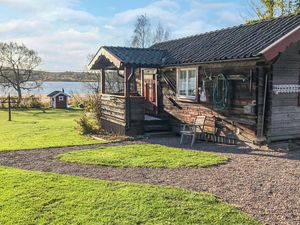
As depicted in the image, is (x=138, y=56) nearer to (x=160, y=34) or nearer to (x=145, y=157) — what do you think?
(x=145, y=157)

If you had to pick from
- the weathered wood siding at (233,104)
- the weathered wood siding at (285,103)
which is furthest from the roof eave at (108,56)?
the weathered wood siding at (285,103)

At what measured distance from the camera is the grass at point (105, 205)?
455 centimetres

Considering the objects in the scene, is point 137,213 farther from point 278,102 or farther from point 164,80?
point 164,80

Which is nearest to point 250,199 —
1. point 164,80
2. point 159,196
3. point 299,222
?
point 299,222

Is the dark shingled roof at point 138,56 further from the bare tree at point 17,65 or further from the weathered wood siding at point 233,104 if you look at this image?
the bare tree at point 17,65

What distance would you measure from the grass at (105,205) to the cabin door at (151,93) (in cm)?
802

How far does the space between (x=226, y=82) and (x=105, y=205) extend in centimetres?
639

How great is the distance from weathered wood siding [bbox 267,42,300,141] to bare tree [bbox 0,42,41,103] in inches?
1099

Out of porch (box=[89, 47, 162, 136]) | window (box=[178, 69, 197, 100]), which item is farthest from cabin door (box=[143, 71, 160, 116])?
window (box=[178, 69, 197, 100])

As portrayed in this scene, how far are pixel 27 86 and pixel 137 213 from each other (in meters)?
33.0

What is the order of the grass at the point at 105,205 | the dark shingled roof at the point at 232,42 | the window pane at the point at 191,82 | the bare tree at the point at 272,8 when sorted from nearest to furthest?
the grass at the point at 105,205 < the dark shingled roof at the point at 232,42 < the window pane at the point at 191,82 < the bare tree at the point at 272,8

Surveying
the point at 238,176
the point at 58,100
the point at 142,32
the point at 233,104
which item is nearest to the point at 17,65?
the point at 58,100

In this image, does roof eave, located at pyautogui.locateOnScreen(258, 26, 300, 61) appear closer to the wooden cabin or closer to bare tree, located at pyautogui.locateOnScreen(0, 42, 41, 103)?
the wooden cabin

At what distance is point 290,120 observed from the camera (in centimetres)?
990
